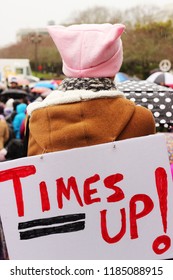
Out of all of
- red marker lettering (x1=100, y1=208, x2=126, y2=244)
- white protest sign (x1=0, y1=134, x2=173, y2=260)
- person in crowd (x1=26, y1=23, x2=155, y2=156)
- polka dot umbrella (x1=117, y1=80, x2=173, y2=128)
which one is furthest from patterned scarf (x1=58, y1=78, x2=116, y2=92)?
polka dot umbrella (x1=117, y1=80, x2=173, y2=128)

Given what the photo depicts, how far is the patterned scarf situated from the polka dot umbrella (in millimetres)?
1013

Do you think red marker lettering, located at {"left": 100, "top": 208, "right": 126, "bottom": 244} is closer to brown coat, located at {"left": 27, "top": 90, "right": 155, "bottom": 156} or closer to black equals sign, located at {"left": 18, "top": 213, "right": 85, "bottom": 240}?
black equals sign, located at {"left": 18, "top": 213, "right": 85, "bottom": 240}

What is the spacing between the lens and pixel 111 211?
6.39ft

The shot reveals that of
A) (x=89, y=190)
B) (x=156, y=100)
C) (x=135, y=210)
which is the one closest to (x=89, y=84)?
(x=89, y=190)

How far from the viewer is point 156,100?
3100mm

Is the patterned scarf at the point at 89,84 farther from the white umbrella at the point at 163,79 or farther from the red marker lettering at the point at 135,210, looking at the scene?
the white umbrella at the point at 163,79

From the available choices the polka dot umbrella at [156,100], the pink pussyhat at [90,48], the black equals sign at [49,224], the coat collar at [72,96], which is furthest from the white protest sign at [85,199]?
the polka dot umbrella at [156,100]

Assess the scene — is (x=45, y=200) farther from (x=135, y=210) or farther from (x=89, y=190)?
(x=135, y=210)

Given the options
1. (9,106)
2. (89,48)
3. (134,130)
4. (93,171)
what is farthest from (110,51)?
(9,106)

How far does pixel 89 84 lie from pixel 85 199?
448 mm

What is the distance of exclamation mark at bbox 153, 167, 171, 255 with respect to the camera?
1.95 metres

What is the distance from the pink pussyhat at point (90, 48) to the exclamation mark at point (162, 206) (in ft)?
1.45

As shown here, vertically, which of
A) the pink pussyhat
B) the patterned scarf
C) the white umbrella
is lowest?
the white umbrella

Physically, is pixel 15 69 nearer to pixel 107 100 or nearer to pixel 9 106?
pixel 9 106
